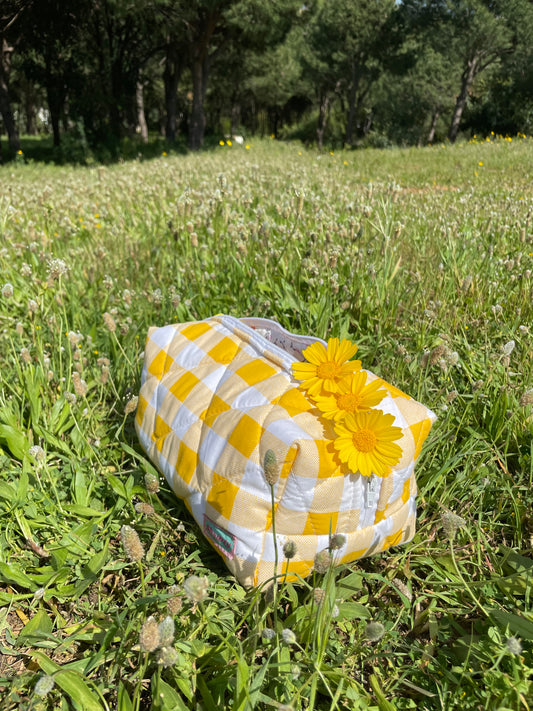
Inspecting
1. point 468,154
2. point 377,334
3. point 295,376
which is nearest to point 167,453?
point 295,376

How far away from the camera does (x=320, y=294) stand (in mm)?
2598

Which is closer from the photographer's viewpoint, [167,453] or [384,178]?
[167,453]

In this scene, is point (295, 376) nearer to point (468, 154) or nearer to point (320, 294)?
point (320, 294)

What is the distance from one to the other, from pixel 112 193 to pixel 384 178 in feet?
15.8

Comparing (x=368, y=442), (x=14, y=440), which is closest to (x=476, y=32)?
(x=368, y=442)

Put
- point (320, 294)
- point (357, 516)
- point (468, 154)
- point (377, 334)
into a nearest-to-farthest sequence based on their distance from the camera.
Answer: point (357, 516) < point (377, 334) < point (320, 294) < point (468, 154)

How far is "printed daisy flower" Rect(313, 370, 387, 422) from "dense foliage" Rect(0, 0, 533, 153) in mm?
16695

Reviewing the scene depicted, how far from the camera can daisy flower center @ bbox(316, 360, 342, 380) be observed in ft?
4.53

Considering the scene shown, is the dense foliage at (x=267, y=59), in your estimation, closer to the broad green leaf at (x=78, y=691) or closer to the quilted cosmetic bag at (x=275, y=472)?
the quilted cosmetic bag at (x=275, y=472)

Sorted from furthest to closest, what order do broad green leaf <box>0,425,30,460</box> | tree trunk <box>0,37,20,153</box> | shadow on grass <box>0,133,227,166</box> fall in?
A: shadow on grass <box>0,133,227,166</box> < tree trunk <box>0,37,20,153</box> < broad green leaf <box>0,425,30,460</box>

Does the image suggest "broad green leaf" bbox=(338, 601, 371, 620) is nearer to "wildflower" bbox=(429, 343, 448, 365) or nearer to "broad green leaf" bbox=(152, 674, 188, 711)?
"broad green leaf" bbox=(152, 674, 188, 711)

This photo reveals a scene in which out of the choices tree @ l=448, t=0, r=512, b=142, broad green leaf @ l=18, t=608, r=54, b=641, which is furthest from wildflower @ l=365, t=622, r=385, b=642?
tree @ l=448, t=0, r=512, b=142

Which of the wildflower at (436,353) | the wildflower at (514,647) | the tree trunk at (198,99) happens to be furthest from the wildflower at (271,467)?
the tree trunk at (198,99)

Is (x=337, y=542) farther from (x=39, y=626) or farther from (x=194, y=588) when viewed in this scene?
(x=39, y=626)
